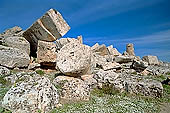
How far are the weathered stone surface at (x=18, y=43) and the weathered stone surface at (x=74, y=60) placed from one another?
20.0 feet

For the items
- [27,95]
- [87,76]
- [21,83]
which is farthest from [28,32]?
[27,95]

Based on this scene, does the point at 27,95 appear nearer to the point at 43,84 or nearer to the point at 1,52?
the point at 43,84

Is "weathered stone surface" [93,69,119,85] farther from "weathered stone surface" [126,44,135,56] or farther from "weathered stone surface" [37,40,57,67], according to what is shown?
"weathered stone surface" [126,44,135,56]

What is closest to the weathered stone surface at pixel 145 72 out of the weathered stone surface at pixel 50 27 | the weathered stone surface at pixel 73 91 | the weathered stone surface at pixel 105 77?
the weathered stone surface at pixel 105 77

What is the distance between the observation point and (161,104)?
834 centimetres

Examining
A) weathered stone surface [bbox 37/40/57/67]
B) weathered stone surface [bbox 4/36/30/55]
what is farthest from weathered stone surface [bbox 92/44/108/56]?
weathered stone surface [bbox 4/36/30/55]

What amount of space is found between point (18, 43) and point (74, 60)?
25.2ft

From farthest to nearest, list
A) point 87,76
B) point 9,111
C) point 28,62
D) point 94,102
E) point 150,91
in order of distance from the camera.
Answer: point 28,62 < point 87,76 < point 150,91 < point 94,102 < point 9,111

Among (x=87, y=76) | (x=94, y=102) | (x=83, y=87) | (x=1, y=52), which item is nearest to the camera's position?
(x=94, y=102)

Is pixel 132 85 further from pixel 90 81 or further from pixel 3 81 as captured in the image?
pixel 3 81

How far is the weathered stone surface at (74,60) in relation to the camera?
9742 millimetres

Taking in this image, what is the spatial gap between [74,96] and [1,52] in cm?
803

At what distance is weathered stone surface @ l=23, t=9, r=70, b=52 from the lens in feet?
44.0

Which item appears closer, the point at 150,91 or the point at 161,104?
the point at 161,104
